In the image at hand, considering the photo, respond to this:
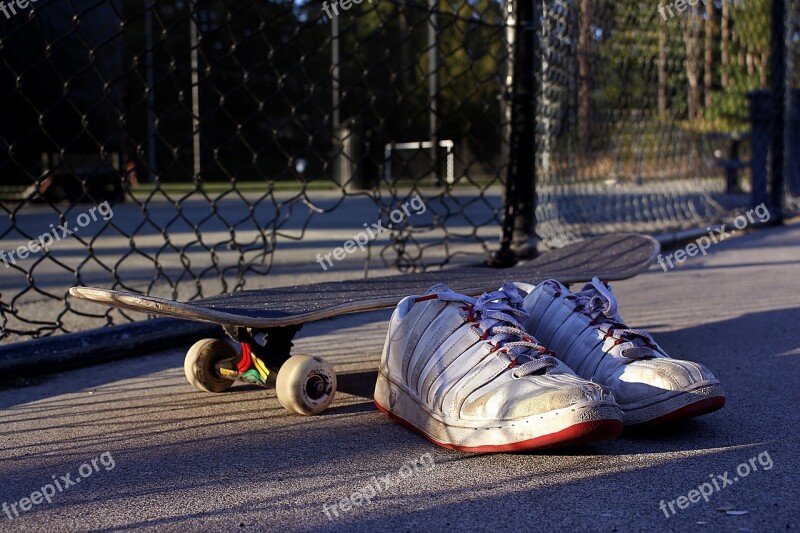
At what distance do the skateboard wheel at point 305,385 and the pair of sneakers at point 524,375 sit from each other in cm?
12

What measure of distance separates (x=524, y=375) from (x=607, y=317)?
0.44 metres

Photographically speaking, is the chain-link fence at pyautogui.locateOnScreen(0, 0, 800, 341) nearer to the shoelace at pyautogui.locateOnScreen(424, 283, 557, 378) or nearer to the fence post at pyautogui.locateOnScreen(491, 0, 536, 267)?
the fence post at pyautogui.locateOnScreen(491, 0, 536, 267)

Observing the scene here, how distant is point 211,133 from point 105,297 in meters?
19.7

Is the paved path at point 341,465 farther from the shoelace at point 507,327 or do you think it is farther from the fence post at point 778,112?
the fence post at point 778,112

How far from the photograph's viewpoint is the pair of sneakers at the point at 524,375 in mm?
1654

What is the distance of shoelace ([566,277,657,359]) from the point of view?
1972mm

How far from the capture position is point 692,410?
1.81 meters

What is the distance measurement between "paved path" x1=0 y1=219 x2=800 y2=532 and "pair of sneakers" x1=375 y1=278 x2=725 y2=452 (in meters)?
0.06


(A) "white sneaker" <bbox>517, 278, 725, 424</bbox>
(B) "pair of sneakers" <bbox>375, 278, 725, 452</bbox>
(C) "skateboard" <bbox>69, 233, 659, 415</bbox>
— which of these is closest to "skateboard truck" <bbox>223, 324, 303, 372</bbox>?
(C) "skateboard" <bbox>69, 233, 659, 415</bbox>

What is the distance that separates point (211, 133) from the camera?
21.0 metres

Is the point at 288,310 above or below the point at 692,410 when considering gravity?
above

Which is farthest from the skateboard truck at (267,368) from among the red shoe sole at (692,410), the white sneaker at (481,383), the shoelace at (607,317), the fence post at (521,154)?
the fence post at (521,154)

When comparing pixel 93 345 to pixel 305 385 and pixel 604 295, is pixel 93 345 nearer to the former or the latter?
pixel 305 385

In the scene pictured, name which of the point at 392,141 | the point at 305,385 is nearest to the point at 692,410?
the point at 305,385
